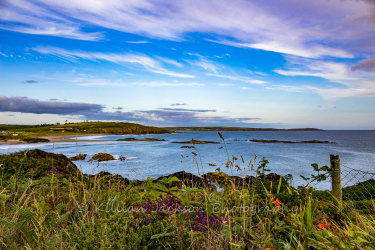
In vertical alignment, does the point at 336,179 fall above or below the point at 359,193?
above

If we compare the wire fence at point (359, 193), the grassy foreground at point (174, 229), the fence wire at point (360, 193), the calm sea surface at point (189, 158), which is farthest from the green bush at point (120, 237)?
the fence wire at point (360, 193)

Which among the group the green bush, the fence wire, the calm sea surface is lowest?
the calm sea surface

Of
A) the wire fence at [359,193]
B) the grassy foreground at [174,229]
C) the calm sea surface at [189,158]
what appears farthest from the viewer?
the calm sea surface at [189,158]

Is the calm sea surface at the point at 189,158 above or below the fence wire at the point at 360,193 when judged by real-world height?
below

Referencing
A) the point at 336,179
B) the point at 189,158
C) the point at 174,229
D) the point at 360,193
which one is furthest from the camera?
the point at 189,158

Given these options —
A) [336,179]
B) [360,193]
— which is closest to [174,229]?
[336,179]

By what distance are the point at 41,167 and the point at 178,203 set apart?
524cm

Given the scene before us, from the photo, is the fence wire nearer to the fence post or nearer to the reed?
the fence post

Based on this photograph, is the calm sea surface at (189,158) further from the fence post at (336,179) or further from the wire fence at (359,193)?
the wire fence at (359,193)

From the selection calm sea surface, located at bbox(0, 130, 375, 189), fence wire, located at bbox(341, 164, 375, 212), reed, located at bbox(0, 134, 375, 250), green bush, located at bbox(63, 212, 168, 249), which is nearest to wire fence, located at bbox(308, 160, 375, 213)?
fence wire, located at bbox(341, 164, 375, 212)

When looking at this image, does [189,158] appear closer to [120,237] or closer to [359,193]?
A: [359,193]

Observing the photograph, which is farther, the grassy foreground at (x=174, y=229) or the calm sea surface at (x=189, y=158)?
the calm sea surface at (x=189, y=158)

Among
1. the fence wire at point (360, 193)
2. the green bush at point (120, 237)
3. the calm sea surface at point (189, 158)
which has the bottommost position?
the calm sea surface at point (189, 158)

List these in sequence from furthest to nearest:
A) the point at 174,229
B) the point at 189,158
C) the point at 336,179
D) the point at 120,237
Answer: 1. the point at 189,158
2. the point at 336,179
3. the point at 174,229
4. the point at 120,237
